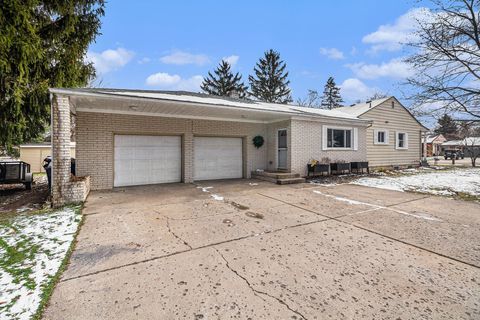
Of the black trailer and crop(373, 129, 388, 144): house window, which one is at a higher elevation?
crop(373, 129, 388, 144): house window

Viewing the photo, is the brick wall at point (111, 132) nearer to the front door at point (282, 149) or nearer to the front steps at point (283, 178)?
the front door at point (282, 149)

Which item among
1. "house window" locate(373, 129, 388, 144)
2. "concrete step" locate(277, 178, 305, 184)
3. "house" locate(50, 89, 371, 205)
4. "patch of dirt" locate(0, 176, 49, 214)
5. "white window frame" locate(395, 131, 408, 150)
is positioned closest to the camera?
"patch of dirt" locate(0, 176, 49, 214)

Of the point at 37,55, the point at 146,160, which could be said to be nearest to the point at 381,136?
the point at 146,160

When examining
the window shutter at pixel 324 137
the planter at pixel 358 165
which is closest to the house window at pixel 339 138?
the window shutter at pixel 324 137

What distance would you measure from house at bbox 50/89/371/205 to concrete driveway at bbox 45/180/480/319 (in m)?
2.55

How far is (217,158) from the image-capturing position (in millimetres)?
10102

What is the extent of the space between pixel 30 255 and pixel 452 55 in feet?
42.1

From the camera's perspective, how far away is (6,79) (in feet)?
23.5

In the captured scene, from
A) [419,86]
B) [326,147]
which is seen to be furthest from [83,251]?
[419,86]

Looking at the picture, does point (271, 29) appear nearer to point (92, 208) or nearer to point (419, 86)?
point (419, 86)

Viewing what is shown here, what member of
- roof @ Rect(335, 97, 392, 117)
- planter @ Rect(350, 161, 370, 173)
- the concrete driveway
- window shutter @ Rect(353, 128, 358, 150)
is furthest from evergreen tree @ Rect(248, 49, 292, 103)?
the concrete driveway

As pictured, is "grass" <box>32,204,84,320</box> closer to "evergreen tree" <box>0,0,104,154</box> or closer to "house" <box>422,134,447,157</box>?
"evergreen tree" <box>0,0,104,154</box>

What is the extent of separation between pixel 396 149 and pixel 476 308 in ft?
51.1

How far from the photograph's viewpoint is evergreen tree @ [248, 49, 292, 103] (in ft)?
111
